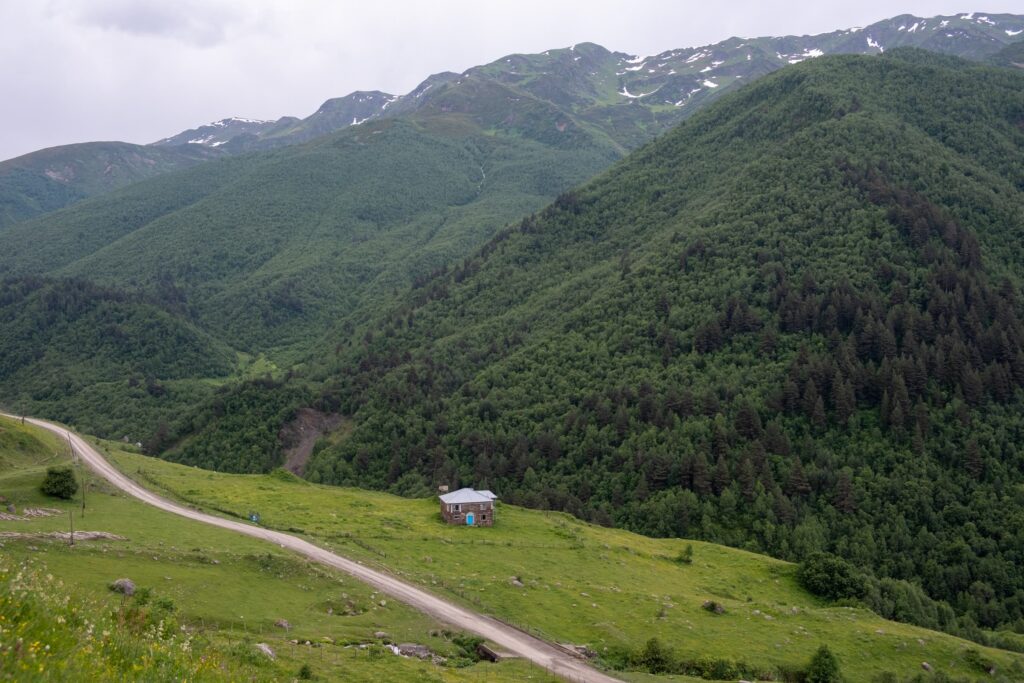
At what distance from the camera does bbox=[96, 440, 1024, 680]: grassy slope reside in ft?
167

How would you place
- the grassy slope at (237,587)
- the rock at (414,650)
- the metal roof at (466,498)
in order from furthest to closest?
the metal roof at (466,498)
the rock at (414,650)
the grassy slope at (237,587)

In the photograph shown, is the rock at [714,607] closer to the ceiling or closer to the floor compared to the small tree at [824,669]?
closer to the floor

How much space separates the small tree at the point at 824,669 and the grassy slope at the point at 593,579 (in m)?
1.48

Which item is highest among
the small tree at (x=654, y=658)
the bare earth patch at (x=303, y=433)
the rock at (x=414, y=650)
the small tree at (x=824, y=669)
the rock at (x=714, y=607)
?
the rock at (x=414, y=650)

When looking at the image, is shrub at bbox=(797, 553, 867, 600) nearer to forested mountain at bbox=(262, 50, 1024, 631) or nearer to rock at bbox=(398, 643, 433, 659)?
forested mountain at bbox=(262, 50, 1024, 631)

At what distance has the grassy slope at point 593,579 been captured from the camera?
50969 millimetres

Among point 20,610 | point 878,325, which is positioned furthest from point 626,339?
Answer: point 20,610

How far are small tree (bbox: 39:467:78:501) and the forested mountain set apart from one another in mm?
65355

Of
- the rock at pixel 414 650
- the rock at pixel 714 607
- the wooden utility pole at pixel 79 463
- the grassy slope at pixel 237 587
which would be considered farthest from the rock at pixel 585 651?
the wooden utility pole at pixel 79 463

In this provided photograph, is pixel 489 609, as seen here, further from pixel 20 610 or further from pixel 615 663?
pixel 20 610

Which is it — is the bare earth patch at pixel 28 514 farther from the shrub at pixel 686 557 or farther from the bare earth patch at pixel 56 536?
the shrub at pixel 686 557

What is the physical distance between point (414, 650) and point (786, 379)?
94152mm

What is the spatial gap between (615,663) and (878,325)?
97494 mm

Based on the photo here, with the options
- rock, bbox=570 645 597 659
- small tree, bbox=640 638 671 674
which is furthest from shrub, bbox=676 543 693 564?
rock, bbox=570 645 597 659
